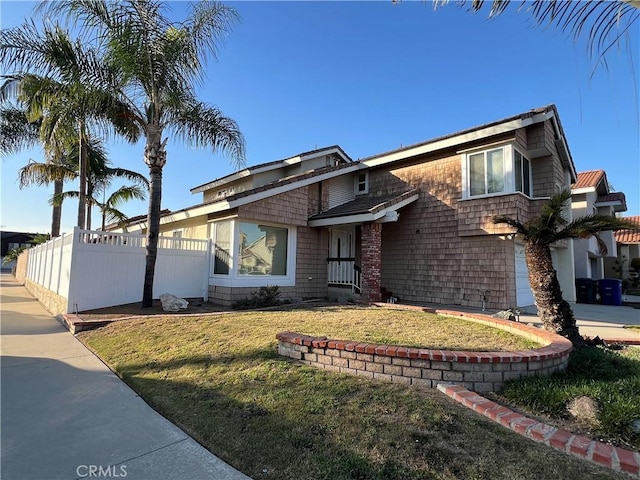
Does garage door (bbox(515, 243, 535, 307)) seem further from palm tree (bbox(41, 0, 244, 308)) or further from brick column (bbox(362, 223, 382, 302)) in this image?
palm tree (bbox(41, 0, 244, 308))

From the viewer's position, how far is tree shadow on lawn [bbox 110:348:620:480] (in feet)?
8.65

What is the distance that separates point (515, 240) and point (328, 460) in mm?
10614

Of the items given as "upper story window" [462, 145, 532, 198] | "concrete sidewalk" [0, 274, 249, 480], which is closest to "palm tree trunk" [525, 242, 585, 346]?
"upper story window" [462, 145, 532, 198]

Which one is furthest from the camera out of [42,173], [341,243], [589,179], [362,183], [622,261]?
[622,261]

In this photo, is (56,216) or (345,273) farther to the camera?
(56,216)

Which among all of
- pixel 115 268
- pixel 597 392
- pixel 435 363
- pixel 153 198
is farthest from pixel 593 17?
pixel 115 268

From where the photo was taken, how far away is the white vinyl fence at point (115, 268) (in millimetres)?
9258

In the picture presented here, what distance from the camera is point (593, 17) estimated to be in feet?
9.32

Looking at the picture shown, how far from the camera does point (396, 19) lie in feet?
30.3

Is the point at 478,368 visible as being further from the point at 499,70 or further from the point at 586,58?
the point at 499,70

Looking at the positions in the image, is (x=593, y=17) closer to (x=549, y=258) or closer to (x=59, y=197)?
(x=549, y=258)

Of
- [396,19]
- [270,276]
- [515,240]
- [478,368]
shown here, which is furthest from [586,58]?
[270,276]

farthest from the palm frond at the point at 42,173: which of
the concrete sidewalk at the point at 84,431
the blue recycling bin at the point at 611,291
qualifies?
the blue recycling bin at the point at 611,291

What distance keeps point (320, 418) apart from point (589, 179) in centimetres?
2253
